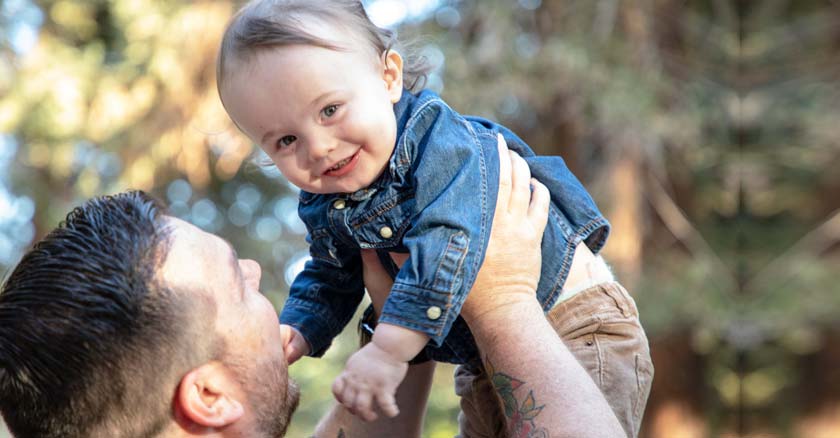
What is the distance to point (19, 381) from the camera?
175 centimetres

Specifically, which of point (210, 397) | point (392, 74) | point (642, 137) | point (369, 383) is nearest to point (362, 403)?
point (369, 383)

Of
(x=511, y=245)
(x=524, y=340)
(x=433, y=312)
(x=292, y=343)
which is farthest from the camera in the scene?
(x=292, y=343)

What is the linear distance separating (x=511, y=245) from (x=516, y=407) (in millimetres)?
378

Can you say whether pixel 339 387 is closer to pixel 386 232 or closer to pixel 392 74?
pixel 386 232

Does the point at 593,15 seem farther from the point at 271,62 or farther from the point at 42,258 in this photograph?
the point at 42,258

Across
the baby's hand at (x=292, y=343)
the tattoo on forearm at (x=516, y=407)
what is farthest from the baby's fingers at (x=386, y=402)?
the baby's hand at (x=292, y=343)

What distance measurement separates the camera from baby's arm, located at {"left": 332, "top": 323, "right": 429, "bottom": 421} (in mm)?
1806

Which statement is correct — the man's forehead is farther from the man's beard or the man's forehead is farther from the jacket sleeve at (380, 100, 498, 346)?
the jacket sleeve at (380, 100, 498, 346)

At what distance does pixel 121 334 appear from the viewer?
175 cm

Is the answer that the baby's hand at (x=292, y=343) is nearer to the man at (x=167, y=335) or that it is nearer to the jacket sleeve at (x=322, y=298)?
the jacket sleeve at (x=322, y=298)

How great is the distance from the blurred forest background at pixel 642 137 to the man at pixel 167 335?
453 cm

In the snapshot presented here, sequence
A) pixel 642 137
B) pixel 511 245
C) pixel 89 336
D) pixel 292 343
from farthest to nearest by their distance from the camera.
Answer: pixel 642 137 < pixel 292 343 < pixel 511 245 < pixel 89 336

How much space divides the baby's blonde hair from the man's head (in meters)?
0.40

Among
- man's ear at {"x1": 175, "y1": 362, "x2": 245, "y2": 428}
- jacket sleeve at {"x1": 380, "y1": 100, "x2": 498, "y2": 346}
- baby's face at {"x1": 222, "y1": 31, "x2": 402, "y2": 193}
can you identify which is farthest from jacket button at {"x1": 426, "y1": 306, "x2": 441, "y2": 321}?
man's ear at {"x1": 175, "y1": 362, "x2": 245, "y2": 428}
